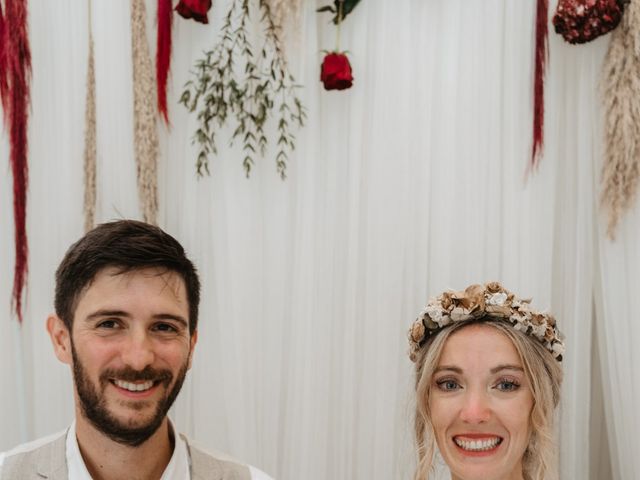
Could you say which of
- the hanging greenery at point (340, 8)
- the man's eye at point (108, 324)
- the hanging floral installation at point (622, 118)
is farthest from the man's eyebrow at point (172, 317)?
the hanging floral installation at point (622, 118)

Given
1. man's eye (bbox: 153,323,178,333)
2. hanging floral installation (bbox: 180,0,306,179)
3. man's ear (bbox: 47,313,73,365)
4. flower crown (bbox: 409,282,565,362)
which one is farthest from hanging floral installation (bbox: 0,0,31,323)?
flower crown (bbox: 409,282,565,362)

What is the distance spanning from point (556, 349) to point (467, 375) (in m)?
0.29

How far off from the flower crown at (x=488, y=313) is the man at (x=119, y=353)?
0.69 meters

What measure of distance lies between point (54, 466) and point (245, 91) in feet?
4.85

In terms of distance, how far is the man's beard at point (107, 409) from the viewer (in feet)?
6.24

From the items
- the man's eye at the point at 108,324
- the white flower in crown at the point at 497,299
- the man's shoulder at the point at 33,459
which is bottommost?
the man's shoulder at the point at 33,459

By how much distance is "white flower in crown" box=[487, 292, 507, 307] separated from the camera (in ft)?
6.58

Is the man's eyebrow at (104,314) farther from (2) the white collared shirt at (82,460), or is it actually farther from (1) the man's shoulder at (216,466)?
(1) the man's shoulder at (216,466)

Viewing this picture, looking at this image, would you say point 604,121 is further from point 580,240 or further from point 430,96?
point 430,96

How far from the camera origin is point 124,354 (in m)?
1.90

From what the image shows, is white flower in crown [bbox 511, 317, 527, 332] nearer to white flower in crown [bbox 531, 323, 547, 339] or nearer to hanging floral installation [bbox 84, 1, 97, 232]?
white flower in crown [bbox 531, 323, 547, 339]

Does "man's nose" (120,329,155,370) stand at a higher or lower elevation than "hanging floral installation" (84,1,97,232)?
lower

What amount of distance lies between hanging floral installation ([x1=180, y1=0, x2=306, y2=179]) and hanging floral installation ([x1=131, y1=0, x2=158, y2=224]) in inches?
5.6

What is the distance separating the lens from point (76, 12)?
9.19 ft
